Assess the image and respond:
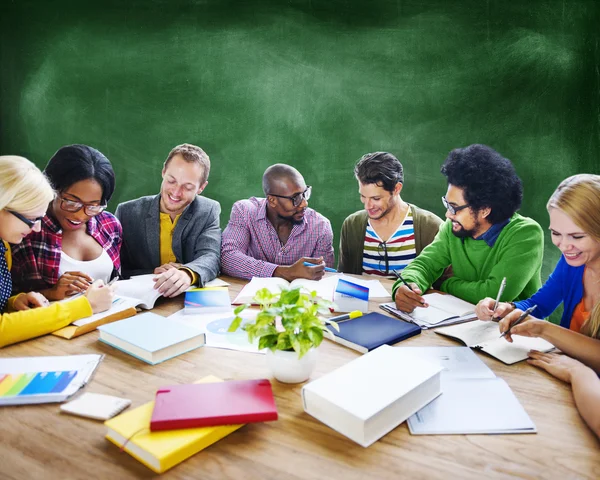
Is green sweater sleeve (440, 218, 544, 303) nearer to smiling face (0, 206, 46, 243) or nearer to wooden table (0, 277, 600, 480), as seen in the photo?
wooden table (0, 277, 600, 480)

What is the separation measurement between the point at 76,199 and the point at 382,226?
5.00ft

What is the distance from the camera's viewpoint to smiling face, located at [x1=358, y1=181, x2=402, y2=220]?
93.4 inches

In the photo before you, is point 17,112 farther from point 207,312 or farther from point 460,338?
point 460,338

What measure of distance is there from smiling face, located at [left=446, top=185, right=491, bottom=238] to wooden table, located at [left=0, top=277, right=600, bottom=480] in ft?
3.17

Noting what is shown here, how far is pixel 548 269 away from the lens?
2.99 m

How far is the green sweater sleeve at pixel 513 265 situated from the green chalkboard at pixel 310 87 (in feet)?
4.14

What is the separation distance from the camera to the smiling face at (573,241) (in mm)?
1365

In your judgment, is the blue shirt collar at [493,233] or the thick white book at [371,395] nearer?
the thick white book at [371,395]

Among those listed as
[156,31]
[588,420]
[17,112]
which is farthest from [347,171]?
[17,112]

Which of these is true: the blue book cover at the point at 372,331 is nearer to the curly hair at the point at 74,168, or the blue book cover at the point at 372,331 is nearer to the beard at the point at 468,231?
the beard at the point at 468,231

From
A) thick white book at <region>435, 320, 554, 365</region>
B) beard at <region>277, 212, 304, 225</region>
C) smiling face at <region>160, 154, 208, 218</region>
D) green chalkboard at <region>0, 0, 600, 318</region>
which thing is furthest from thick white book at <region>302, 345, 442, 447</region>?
green chalkboard at <region>0, 0, 600, 318</region>

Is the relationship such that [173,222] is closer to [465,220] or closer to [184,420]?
[465,220]

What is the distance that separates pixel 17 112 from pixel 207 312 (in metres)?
3.04

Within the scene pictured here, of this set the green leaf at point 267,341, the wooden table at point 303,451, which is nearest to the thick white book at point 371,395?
the wooden table at point 303,451
